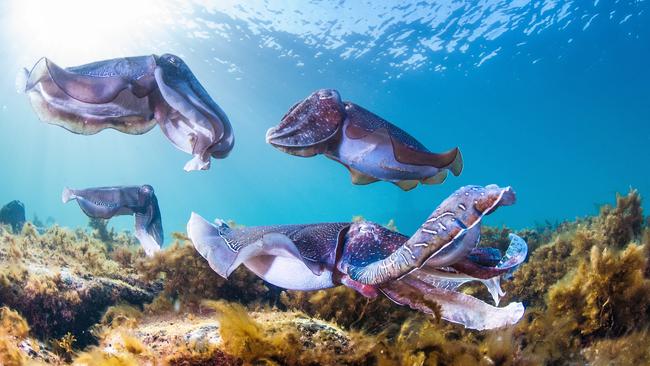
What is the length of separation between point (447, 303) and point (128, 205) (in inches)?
140

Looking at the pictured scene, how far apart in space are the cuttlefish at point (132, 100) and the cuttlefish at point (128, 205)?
3.36ft

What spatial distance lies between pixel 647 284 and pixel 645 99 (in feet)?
188

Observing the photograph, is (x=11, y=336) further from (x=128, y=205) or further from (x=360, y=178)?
(x=360, y=178)

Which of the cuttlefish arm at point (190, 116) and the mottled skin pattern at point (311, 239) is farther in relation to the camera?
the cuttlefish arm at point (190, 116)

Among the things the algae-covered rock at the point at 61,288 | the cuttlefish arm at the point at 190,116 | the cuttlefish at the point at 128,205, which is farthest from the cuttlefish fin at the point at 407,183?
the algae-covered rock at the point at 61,288

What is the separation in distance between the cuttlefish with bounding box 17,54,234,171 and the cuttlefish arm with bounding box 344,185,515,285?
2.05 m

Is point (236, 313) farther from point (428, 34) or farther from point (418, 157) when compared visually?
point (428, 34)

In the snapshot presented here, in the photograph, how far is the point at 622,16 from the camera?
29.5 m

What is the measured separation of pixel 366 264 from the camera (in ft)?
7.32

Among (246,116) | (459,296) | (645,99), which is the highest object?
(645,99)

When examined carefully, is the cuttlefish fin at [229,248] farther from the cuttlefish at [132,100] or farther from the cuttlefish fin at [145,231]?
the cuttlefish fin at [145,231]

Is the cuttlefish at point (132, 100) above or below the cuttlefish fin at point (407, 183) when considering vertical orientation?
below

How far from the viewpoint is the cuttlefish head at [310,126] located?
9.61 ft

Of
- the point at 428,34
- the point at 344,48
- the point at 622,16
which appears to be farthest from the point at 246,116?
the point at 622,16
